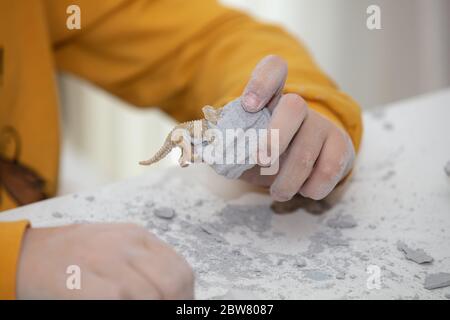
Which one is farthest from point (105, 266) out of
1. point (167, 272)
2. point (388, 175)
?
point (388, 175)

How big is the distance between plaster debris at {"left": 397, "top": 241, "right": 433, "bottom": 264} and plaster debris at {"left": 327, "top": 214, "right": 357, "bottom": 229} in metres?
0.04

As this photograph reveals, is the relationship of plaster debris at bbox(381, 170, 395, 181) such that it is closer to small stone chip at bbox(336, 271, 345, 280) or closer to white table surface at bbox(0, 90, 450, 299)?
white table surface at bbox(0, 90, 450, 299)

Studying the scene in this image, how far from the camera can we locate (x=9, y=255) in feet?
1.09

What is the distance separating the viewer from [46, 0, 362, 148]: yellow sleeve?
2.12 ft

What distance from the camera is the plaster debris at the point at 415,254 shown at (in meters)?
0.40

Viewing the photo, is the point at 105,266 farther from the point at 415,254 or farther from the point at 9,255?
the point at 415,254

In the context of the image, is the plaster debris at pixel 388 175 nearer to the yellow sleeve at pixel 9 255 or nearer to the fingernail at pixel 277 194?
the fingernail at pixel 277 194

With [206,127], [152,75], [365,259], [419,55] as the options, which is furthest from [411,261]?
[419,55]

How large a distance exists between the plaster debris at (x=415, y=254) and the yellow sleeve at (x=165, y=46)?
26cm

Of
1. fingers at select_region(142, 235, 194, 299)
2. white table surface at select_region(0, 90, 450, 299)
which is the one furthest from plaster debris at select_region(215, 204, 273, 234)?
fingers at select_region(142, 235, 194, 299)

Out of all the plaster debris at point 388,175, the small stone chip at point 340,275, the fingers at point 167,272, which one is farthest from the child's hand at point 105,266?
the plaster debris at point 388,175

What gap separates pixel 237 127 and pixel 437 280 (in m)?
0.17

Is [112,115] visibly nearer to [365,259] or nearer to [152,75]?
[152,75]

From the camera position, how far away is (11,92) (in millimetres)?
609
